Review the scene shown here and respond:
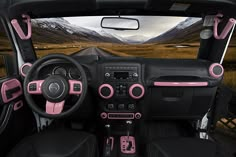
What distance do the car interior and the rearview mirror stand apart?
0.01 meters

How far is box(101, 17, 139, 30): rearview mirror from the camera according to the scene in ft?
7.18

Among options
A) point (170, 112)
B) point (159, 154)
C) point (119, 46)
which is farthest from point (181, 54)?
point (159, 154)

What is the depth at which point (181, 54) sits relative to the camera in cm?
333

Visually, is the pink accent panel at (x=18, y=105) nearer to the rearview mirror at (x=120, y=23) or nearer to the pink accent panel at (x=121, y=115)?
the pink accent panel at (x=121, y=115)

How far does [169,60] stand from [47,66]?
3.46 ft

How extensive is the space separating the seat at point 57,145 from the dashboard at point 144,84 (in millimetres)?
395

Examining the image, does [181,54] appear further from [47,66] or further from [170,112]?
[47,66]

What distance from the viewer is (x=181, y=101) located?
75.9 inches

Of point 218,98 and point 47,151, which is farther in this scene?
point 218,98

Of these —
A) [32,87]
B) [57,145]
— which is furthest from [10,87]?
[57,145]

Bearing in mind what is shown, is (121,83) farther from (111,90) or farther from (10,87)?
(10,87)

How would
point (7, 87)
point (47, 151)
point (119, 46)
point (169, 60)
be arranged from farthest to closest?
1. point (119, 46)
2. point (169, 60)
3. point (7, 87)
4. point (47, 151)

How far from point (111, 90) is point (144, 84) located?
29cm

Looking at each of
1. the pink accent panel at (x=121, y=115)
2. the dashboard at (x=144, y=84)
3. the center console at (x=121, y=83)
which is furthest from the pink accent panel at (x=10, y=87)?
the pink accent panel at (x=121, y=115)
